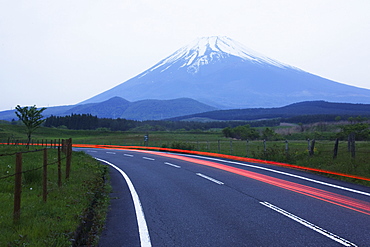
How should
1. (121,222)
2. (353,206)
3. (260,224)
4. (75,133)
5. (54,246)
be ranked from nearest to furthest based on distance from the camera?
(54,246)
(260,224)
(121,222)
(353,206)
(75,133)

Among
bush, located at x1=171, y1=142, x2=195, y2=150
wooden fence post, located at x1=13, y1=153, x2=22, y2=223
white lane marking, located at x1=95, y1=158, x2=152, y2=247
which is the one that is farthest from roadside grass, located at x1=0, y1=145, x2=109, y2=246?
bush, located at x1=171, y1=142, x2=195, y2=150

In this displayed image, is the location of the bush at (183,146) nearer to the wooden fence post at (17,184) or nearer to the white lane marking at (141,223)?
the white lane marking at (141,223)

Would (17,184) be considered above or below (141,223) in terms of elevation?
→ above

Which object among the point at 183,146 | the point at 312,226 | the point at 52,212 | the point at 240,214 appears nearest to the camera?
the point at 312,226

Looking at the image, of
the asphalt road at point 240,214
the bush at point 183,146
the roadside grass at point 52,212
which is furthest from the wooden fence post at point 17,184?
the bush at point 183,146

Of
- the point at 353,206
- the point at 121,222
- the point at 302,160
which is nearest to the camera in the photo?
the point at 121,222

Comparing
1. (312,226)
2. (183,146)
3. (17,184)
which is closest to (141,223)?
(17,184)

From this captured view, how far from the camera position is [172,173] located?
1400cm

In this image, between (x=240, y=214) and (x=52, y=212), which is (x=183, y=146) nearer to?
(x=240, y=214)

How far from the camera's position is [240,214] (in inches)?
271

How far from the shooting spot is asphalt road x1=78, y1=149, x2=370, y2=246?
5.39m

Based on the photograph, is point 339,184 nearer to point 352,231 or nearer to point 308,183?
point 308,183

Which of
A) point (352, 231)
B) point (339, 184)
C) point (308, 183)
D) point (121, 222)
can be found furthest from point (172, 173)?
point (352, 231)

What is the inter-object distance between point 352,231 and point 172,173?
9.01 meters
